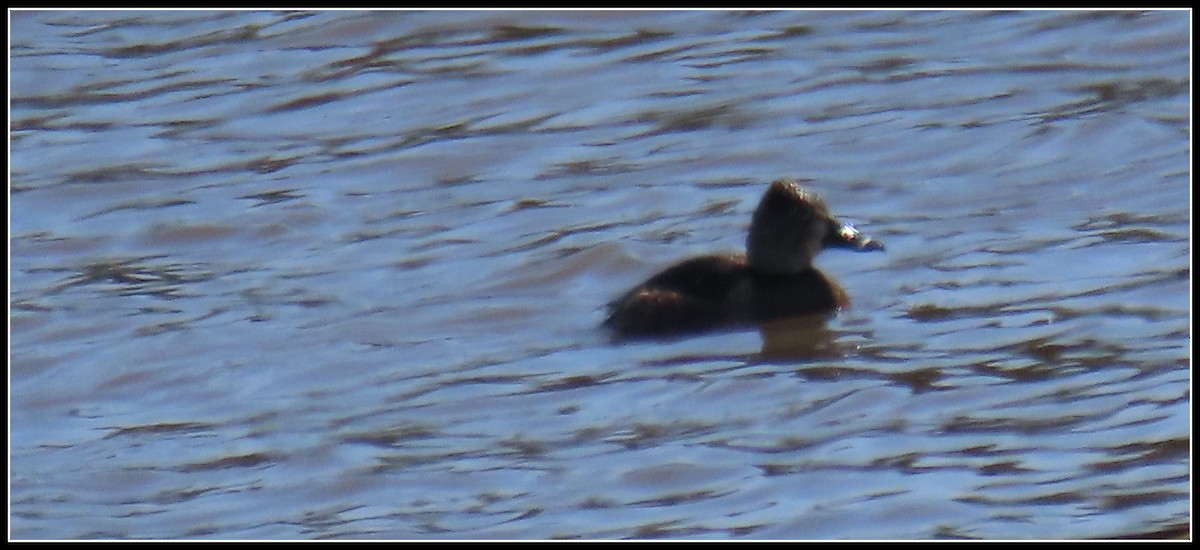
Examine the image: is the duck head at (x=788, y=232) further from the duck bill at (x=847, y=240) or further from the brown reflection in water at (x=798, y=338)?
the brown reflection in water at (x=798, y=338)

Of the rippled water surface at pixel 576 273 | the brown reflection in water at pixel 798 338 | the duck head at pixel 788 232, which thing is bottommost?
the brown reflection in water at pixel 798 338

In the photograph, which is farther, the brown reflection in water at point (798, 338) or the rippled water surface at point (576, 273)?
the brown reflection in water at point (798, 338)

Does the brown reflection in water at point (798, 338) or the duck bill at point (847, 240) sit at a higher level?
the duck bill at point (847, 240)

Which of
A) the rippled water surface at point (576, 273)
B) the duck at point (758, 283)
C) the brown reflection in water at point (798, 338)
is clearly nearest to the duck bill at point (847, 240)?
the duck at point (758, 283)

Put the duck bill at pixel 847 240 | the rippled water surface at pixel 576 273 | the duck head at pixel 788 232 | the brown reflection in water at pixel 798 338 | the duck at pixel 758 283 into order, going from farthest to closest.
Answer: the duck bill at pixel 847 240 < the duck head at pixel 788 232 < the duck at pixel 758 283 < the brown reflection in water at pixel 798 338 < the rippled water surface at pixel 576 273

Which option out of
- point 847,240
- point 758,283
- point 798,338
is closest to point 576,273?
point 758,283
